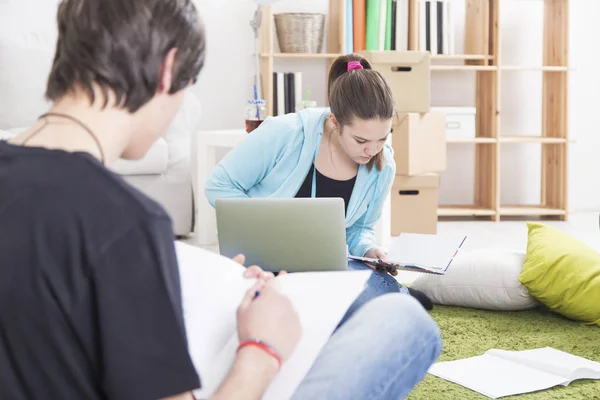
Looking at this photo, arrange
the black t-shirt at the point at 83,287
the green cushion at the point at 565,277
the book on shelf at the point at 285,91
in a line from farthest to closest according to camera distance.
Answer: the book on shelf at the point at 285,91 → the green cushion at the point at 565,277 → the black t-shirt at the point at 83,287

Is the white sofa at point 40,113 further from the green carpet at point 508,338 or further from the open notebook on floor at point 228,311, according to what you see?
the open notebook on floor at point 228,311

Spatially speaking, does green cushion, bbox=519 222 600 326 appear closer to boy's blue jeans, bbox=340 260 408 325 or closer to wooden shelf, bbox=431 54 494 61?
boy's blue jeans, bbox=340 260 408 325

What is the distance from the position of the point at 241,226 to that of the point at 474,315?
1.11 meters

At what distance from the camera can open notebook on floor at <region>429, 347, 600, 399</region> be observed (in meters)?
1.83

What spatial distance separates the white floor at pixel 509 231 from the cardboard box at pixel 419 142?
383 mm

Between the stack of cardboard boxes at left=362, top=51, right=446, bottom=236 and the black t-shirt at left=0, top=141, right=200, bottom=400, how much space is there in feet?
11.3

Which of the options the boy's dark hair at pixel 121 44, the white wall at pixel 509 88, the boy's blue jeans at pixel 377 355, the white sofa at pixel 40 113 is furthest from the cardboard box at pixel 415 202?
the boy's dark hair at pixel 121 44

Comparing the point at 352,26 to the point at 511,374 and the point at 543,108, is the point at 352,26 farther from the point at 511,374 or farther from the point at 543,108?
the point at 511,374

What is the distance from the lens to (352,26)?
4.45 meters

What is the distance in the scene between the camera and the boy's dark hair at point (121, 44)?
0.70 meters

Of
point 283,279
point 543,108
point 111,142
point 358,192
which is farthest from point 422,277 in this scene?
point 543,108

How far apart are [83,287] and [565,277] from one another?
2.00m

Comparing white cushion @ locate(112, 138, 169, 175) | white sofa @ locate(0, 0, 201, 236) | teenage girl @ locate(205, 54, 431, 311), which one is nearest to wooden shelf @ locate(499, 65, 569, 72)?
white sofa @ locate(0, 0, 201, 236)

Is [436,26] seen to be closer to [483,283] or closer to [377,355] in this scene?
[483,283]
